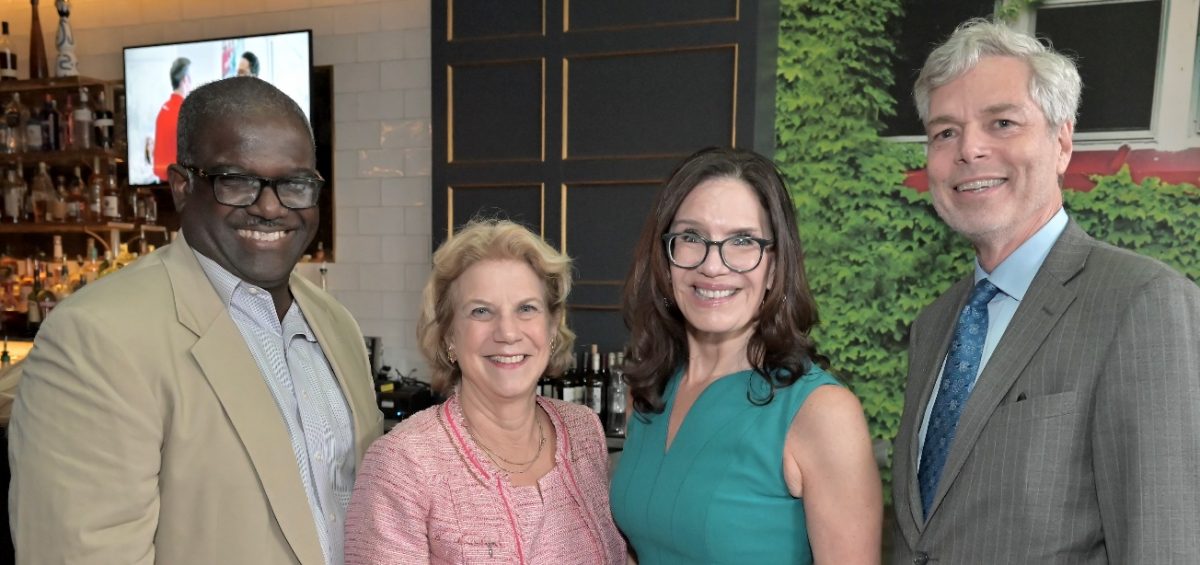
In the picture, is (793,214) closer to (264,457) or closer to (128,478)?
(264,457)

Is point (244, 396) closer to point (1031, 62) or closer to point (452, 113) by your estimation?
point (1031, 62)

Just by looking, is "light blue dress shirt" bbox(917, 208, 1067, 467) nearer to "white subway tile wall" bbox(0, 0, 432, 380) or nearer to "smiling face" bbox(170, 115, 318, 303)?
"smiling face" bbox(170, 115, 318, 303)

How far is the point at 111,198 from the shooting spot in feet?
16.2

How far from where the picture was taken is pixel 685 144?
374cm

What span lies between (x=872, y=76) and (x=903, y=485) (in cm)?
335

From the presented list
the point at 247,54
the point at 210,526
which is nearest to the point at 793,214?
the point at 210,526

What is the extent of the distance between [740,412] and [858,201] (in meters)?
3.33

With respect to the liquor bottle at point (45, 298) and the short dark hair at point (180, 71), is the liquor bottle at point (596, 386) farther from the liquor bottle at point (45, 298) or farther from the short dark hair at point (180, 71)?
the liquor bottle at point (45, 298)


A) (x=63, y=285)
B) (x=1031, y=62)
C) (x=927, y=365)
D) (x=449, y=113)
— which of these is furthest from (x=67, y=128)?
(x=1031, y=62)

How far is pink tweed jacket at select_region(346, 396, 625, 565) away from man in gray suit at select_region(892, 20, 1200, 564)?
2.27 ft

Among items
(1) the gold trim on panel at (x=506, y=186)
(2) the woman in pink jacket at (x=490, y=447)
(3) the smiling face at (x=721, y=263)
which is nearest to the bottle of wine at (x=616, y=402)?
(1) the gold trim on panel at (x=506, y=186)

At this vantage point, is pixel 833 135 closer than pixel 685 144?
No

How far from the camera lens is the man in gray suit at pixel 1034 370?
48.6 inches

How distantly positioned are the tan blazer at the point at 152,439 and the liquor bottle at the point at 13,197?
452 cm
